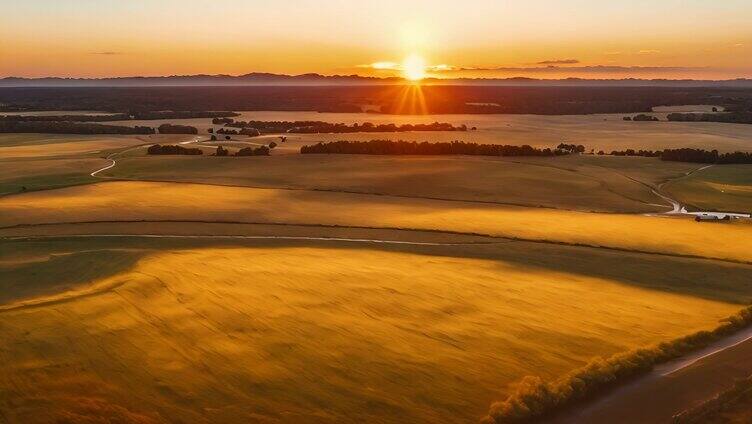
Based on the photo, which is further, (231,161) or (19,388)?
(231,161)

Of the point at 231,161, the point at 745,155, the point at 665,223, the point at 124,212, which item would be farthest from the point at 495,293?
the point at 745,155

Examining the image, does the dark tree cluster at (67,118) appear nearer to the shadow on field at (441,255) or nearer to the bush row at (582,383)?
the shadow on field at (441,255)

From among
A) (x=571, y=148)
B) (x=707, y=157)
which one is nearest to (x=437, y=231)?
(x=707, y=157)

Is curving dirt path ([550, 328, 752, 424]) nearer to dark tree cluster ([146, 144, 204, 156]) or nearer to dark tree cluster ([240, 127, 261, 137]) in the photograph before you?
dark tree cluster ([146, 144, 204, 156])

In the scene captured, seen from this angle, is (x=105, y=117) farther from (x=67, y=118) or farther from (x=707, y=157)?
(x=707, y=157)

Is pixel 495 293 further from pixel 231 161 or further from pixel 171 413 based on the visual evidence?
pixel 231 161

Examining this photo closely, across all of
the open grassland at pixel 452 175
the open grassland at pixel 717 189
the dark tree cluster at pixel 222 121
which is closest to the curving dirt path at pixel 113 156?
the open grassland at pixel 452 175
